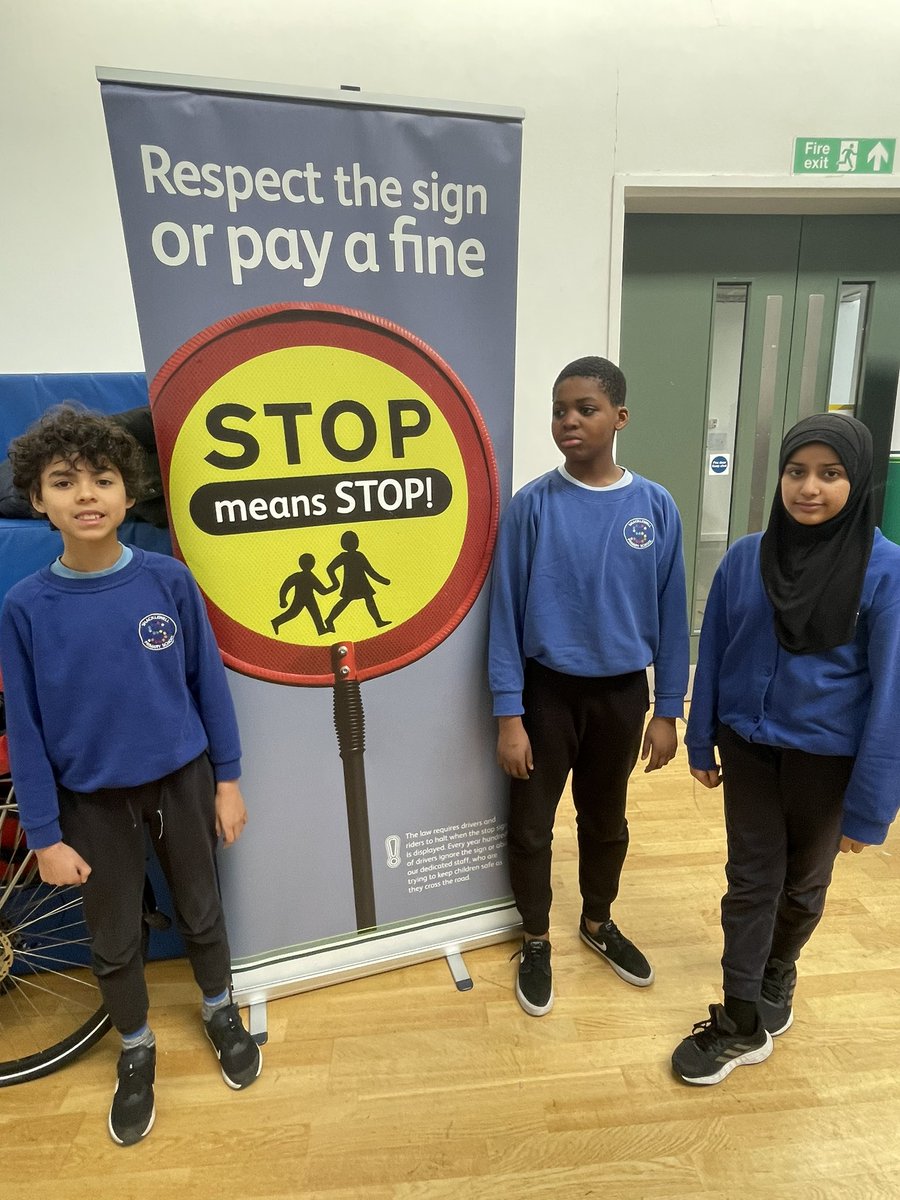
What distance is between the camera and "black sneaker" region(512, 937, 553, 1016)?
5.03 ft

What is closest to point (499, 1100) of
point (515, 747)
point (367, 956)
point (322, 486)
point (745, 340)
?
point (367, 956)

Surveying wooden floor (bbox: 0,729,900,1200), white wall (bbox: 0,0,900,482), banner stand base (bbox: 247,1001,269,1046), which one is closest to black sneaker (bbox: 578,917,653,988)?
wooden floor (bbox: 0,729,900,1200)

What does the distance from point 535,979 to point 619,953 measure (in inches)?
9.4

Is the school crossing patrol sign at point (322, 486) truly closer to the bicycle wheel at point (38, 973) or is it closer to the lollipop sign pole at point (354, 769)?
the lollipop sign pole at point (354, 769)

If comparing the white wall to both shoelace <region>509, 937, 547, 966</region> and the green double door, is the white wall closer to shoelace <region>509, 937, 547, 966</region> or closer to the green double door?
the green double door

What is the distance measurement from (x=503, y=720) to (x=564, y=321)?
5.68 ft

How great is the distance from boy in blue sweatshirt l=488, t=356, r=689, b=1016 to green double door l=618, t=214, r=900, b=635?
1618 mm

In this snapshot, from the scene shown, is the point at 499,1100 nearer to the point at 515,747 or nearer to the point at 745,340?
the point at 515,747

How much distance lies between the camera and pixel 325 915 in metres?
1.58

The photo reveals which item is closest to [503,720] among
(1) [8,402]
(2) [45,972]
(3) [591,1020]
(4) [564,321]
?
(3) [591,1020]

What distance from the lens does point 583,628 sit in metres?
1.37

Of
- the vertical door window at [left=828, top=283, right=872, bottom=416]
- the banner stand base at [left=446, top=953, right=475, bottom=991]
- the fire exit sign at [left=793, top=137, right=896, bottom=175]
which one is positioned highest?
the fire exit sign at [left=793, top=137, right=896, bottom=175]

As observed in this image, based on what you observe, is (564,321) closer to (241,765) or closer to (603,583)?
(603,583)

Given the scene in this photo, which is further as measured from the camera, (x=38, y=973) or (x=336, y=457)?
(x=38, y=973)
